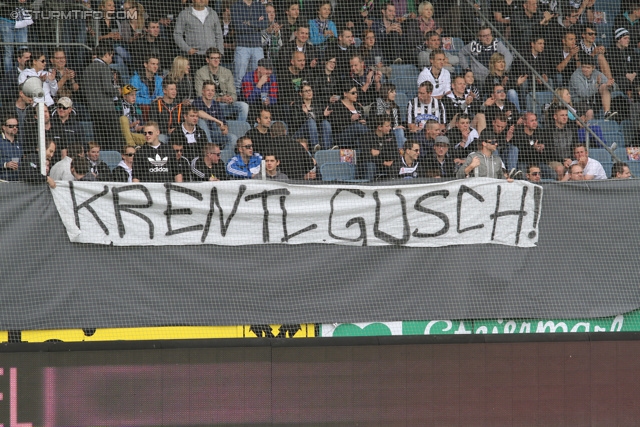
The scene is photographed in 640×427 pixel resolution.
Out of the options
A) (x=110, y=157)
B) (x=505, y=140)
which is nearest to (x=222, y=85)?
(x=110, y=157)

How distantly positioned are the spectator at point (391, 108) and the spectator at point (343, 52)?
1.68 ft

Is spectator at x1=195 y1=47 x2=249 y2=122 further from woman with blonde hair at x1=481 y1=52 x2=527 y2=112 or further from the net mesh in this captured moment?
woman with blonde hair at x1=481 y1=52 x2=527 y2=112

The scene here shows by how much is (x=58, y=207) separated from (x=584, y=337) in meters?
5.29

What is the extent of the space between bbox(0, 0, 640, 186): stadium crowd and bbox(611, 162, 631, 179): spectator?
0.08 ft

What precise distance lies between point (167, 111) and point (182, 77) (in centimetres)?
74

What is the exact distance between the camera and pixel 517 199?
9656mm

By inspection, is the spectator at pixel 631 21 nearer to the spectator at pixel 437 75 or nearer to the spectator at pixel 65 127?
the spectator at pixel 437 75

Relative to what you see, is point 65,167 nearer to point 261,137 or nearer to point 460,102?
point 261,137

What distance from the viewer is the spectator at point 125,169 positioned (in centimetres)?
929

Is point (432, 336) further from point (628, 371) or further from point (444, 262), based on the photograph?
point (628, 371)

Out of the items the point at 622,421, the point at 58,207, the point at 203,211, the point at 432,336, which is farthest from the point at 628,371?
the point at 58,207

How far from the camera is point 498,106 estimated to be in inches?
420

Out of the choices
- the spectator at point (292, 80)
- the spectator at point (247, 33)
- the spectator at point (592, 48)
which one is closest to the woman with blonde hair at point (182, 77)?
the spectator at point (247, 33)

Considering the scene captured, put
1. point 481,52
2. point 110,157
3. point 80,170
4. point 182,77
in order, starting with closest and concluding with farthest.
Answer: point 80,170
point 110,157
point 182,77
point 481,52
